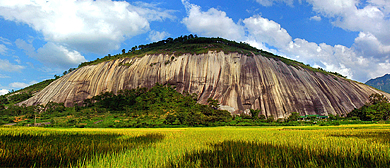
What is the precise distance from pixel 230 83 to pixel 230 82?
1.34 ft

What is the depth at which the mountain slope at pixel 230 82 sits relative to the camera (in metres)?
62.2

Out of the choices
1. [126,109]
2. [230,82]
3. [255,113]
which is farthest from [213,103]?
[126,109]

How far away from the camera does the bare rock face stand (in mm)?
62156

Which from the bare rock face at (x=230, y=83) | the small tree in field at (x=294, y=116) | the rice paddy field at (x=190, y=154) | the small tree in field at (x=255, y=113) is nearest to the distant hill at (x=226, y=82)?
the bare rock face at (x=230, y=83)

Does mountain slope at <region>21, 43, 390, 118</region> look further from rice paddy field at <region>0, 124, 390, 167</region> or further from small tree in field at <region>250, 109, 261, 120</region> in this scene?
rice paddy field at <region>0, 124, 390, 167</region>

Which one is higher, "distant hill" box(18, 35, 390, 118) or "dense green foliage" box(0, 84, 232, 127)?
"distant hill" box(18, 35, 390, 118)

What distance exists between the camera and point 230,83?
6838 cm

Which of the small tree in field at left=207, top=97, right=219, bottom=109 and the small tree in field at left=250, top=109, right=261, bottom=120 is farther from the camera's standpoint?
the small tree in field at left=207, top=97, right=219, bottom=109

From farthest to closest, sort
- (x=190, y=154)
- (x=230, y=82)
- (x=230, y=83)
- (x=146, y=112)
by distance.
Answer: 1. (x=230, y=82)
2. (x=230, y=83)
3. (x=146, y=112)
4. (x=190, y=154)

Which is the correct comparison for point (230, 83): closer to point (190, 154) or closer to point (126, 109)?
point (126, 109)

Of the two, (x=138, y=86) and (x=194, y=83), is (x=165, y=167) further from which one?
(x=138, y=86)

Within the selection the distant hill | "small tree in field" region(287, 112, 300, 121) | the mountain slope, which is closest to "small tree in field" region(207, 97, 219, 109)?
the distant hill

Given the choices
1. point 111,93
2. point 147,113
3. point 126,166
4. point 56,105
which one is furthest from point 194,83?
point 126,166

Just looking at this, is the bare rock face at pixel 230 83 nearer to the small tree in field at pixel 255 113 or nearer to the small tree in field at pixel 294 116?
the small tree in field at pixel 294 116
